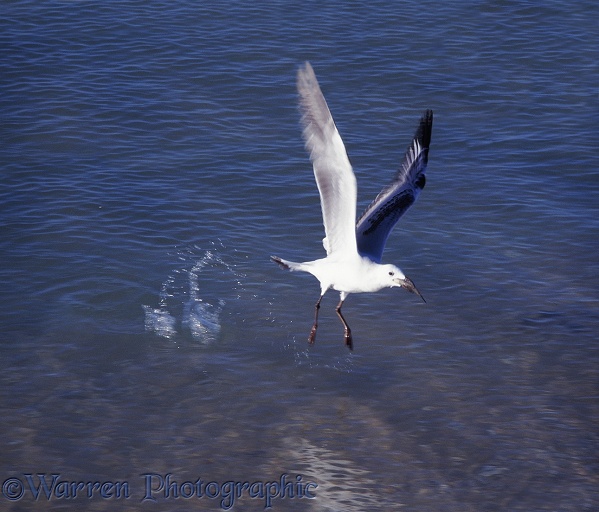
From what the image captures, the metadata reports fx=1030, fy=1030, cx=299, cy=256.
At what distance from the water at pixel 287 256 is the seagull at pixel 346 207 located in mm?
1238

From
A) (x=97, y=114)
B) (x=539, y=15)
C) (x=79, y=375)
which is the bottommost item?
(x=79, y=375)

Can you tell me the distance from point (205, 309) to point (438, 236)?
3.74 metres

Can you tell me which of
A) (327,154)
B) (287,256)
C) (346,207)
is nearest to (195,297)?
(287,256)

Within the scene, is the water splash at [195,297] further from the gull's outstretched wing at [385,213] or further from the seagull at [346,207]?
the gull's outstretched wing at [385,213]

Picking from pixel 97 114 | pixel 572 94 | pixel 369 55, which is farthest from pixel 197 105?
pixel 572 94

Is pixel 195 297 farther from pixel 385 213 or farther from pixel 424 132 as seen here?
pixel 424 132

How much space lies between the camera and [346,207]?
398 inches

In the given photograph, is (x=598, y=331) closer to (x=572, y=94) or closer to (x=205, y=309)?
(x=205, y=309)

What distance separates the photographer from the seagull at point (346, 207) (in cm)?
970

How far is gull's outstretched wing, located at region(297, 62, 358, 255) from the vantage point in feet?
31.6

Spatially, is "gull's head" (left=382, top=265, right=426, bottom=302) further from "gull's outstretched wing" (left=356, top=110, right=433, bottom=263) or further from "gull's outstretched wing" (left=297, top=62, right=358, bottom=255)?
"gull's outstretched wing" (left=297, top=62, right=358, bottom=255)

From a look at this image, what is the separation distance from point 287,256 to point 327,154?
14.3 ft

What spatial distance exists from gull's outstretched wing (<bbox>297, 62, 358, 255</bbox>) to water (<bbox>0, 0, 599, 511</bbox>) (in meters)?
2.25

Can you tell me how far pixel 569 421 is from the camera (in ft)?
35.7
